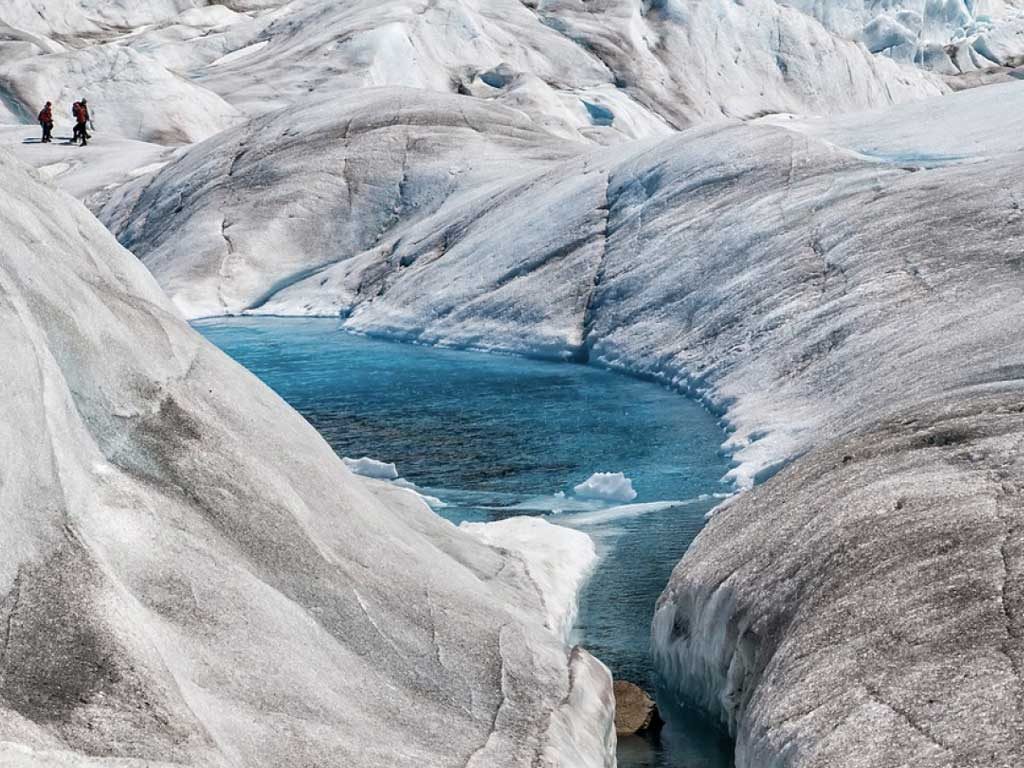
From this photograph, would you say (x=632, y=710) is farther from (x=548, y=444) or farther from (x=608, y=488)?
(x=548, y=444)

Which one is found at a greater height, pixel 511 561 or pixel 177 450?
pixel 177 450

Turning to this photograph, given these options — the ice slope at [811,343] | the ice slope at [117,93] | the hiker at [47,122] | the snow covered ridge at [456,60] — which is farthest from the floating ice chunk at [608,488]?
the ice slope at [117,93]

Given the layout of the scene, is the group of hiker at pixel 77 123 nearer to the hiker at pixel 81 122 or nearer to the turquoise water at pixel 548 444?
the hiker at pixel 81 122

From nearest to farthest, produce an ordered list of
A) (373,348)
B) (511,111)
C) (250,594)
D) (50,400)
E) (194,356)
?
1. (50,400)
2. (250,594)
3. (194,356)
4. (373,348)
5. (511,111)

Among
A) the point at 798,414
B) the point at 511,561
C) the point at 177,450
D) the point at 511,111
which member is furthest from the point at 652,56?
the point at 177,450

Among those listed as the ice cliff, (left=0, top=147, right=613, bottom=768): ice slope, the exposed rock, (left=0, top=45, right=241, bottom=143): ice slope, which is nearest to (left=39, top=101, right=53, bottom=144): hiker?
the ice cliff

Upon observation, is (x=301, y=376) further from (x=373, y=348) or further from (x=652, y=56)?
(x=652, y=56)

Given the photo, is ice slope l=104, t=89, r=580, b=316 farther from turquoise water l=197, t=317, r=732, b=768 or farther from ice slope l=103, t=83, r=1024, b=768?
turquoise water l=197, t=317, r=732, b=768

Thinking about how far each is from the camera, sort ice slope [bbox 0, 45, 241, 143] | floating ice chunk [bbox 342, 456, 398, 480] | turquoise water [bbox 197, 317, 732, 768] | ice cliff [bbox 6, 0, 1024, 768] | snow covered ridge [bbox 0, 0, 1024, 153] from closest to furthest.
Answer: ice cliff [bbox 6, 0, 1024, 768]
turquoise water [bbox 197, 317, 732, 768]
floating ice chunk [bbox 342, 456, 398, 480]
ice slope [bbox 0, 45, 241, 143]
snow covered ridge [bbox 0, 0, 1024, 153]
